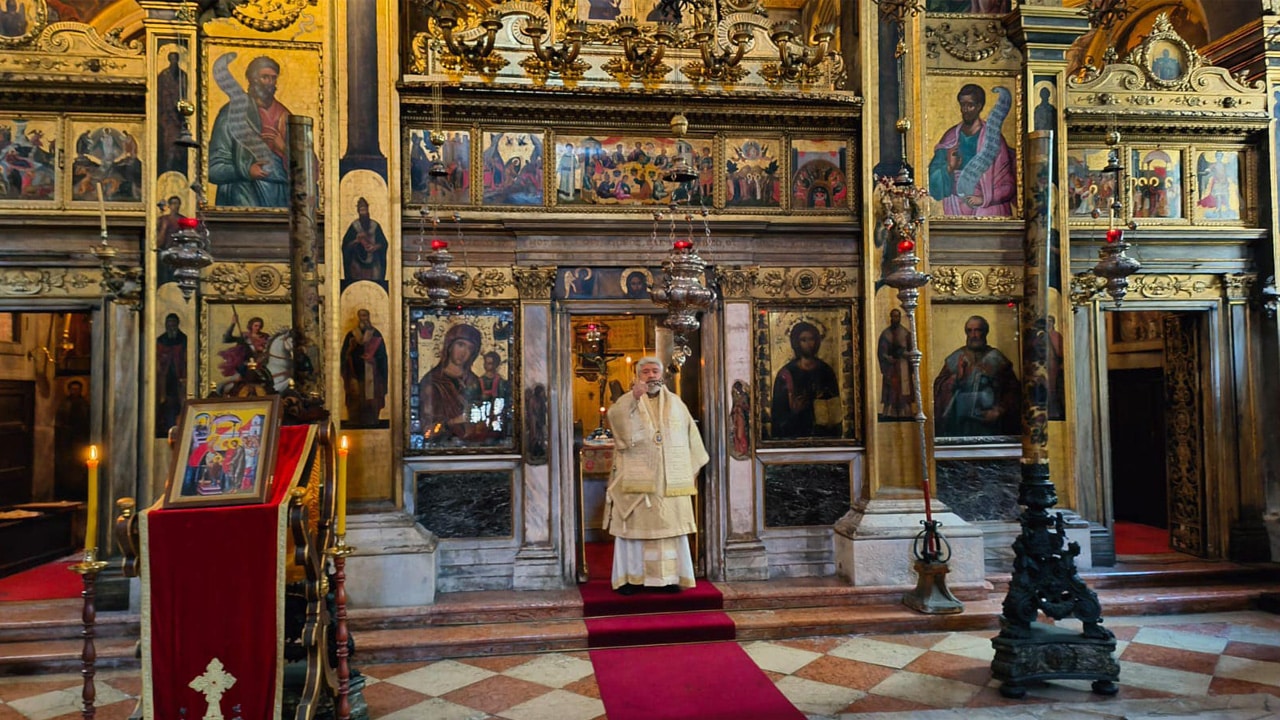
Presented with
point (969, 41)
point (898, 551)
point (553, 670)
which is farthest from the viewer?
point (969, 41)

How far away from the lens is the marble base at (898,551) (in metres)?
7.32

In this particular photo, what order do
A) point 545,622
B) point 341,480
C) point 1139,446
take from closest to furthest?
point 341,480
point 545,622
point 1139,446

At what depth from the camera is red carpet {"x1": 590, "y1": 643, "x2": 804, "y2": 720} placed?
5.09 meters

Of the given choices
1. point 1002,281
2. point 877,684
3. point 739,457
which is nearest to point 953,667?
point 877,684

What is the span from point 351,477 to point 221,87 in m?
3.74

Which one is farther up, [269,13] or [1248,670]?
[269,13]

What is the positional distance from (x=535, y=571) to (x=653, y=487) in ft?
4.74

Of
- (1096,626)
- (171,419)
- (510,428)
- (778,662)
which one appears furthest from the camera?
(510,428)

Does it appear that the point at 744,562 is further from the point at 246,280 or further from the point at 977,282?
the point at 246,280

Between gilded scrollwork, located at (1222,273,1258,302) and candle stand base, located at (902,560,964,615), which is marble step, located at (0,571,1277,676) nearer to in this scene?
candle stand base, located at (902,560,964,615)

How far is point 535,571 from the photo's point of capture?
24.5ft

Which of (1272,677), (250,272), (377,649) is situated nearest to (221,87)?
(250,272)

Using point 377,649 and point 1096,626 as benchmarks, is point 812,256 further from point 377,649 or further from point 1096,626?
point 377,649

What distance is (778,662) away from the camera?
6070 mm
